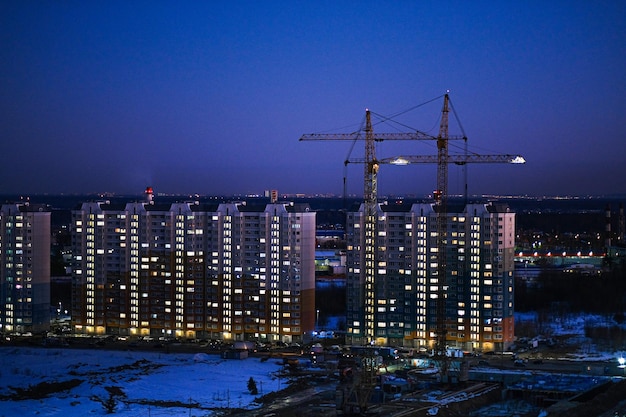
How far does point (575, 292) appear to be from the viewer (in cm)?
4509

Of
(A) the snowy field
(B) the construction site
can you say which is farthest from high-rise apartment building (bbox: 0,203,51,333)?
(B) the construction site

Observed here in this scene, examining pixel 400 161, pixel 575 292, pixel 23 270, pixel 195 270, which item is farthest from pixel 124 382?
pixel 575 292

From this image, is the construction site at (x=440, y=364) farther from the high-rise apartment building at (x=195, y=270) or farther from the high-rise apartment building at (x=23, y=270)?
the high-rise apartment building at (x=23, y=270)

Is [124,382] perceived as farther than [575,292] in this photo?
No

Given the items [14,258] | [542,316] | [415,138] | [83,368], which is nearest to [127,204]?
[14,258]

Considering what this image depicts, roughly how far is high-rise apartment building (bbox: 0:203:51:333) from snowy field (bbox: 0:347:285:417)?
127 inches

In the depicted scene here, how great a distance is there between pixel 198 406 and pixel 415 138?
53.2 feet

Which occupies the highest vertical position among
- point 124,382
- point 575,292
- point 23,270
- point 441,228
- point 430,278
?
point 441,228

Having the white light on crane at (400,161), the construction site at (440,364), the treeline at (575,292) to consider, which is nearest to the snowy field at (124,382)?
the construction site at (440,364)

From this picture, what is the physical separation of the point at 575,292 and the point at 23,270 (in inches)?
913

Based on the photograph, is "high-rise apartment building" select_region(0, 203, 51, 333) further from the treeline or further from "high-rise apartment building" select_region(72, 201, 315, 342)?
the treeline

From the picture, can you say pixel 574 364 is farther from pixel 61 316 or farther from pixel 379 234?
pixel 61 316

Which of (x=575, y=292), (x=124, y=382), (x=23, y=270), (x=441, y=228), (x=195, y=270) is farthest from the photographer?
(x=575, y=292)

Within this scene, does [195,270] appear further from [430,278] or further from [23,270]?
[430,278]
